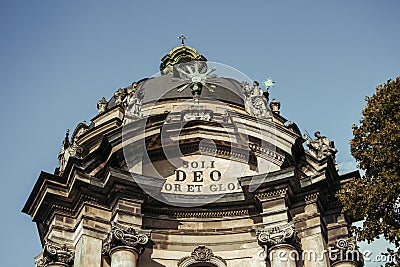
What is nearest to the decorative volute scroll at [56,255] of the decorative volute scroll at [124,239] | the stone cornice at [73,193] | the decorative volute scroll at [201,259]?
the decorative volute scroll at [124,239]

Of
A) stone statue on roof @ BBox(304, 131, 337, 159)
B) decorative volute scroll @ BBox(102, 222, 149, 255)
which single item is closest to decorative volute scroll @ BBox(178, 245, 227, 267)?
decorative volute scroll @ BBox(102, 222, 149, 255)

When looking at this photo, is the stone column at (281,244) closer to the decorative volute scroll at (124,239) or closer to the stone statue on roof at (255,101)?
the decorative volute scroll at (124,239)

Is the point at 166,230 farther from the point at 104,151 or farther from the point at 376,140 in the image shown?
the point at 376,140

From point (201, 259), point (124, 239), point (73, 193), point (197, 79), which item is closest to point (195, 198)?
point (201, 259)

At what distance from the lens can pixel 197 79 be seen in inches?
1035

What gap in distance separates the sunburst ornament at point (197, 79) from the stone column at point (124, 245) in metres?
7.05

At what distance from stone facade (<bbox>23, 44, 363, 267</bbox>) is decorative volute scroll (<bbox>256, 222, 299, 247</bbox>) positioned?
26mm

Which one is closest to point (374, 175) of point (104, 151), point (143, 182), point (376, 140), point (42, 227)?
point (376, 140)

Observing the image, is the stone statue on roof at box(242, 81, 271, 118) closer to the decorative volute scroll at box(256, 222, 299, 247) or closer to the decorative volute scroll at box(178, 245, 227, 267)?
the decorative volute scroll at box(256, 222, 299, 247)

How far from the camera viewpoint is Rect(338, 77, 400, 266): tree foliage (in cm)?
1503

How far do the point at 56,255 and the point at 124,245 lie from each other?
78.1 inches

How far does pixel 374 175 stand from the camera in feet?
51.9

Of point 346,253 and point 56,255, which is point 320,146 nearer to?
point 346,253

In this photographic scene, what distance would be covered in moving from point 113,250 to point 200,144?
5.01 m
